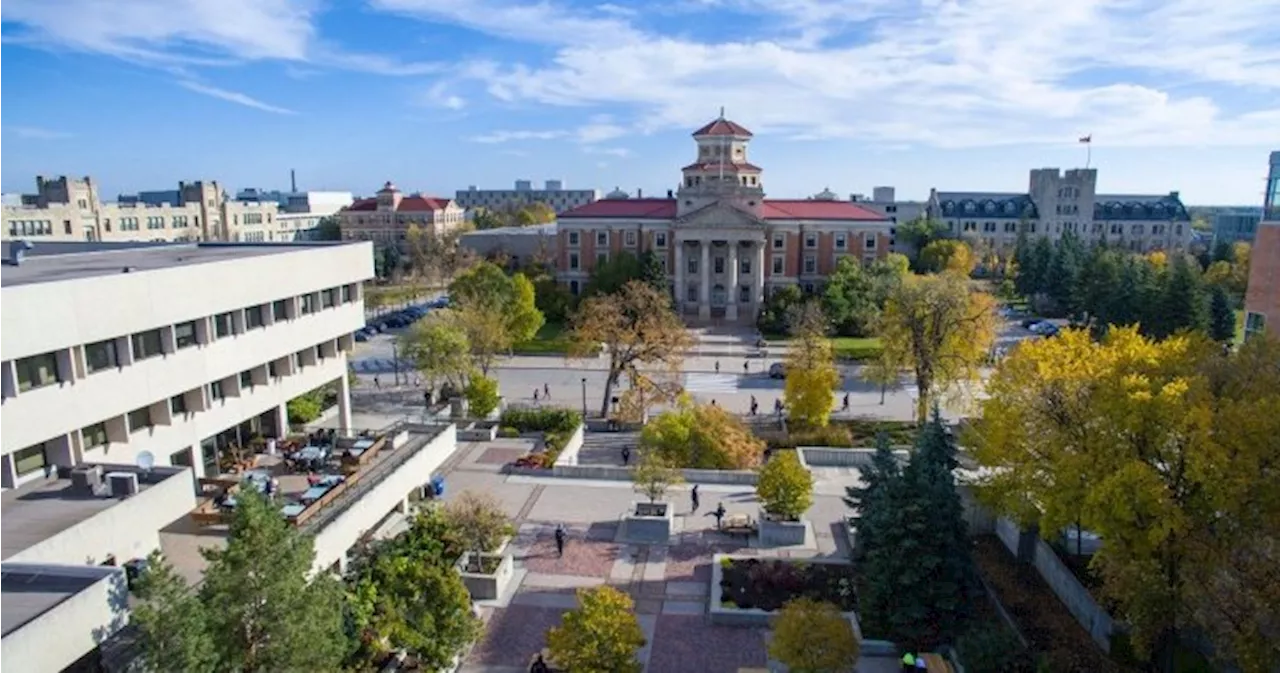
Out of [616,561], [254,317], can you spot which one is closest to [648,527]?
[616,561]

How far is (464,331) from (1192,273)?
47.6 meters

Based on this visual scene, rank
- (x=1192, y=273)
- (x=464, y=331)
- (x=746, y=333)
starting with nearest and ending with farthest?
(x=464, y=331)
(x=1192, y=273)
(x=746, y=333)

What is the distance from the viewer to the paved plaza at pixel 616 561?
19.1 meters

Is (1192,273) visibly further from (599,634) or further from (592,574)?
(599,634)

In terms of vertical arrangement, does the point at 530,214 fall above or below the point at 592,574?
above

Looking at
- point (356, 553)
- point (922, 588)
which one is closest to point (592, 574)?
point (356, 553)

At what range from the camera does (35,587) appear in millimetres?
12352

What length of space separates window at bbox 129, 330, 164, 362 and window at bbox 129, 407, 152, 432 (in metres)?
1.47

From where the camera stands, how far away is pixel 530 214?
434ft

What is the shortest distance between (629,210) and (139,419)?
55128mm

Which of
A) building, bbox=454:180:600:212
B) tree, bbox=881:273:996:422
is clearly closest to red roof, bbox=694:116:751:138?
tree, bbox=881:273:996:422

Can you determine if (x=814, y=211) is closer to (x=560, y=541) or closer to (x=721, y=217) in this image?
(x=721, y=217)

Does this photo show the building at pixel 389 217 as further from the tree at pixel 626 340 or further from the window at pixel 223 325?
the window at pixel 223 325

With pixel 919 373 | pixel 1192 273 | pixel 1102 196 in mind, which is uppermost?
pixel 1102 196
